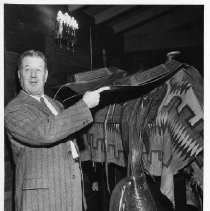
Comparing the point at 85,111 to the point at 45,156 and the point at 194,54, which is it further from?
the point at 194,54

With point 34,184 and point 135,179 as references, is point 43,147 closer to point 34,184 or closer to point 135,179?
point 34,184

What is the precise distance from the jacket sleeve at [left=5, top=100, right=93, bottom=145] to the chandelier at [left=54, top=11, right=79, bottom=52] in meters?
1.20

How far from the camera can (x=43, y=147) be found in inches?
62.1

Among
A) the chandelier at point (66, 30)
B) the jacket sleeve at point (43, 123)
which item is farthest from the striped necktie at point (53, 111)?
the chandelier at point (66, 30)

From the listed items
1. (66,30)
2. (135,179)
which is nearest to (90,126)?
(135,179)

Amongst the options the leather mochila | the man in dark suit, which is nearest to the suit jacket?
the man in dark suit

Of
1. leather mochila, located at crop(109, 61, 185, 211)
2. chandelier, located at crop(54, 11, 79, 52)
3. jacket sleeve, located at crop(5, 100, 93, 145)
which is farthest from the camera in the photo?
chandelier, located at crop(54, 11, 79, 52)

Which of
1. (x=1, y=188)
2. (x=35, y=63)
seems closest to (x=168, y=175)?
(x=1, y=188)

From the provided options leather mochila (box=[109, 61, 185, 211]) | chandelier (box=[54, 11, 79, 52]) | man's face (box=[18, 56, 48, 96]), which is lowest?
leather mochila (box=[109, 61, 185, 211])

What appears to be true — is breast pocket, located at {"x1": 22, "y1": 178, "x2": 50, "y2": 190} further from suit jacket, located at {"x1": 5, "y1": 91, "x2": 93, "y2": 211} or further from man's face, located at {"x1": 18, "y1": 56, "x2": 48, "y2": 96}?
man's face, located at {"x1": 18, "y1": 56, "x2": 48, "y2": 96}

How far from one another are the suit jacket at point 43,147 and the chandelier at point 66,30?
3.62ft

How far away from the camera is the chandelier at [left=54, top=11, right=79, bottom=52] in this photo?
8.29 feet

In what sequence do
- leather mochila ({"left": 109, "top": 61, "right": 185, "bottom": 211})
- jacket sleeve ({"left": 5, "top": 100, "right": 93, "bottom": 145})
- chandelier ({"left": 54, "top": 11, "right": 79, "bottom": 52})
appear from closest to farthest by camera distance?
1. jacket sleeve ({"left": 5, "top": 100, "right": 93, "bottom": 145})
2. leather mochila ({"left": 109, "top": 61, "right": 185, "bottom": 211})
3. chandelier ({"left": 54, "top": 11, "right": 79, "bottom": 52})
